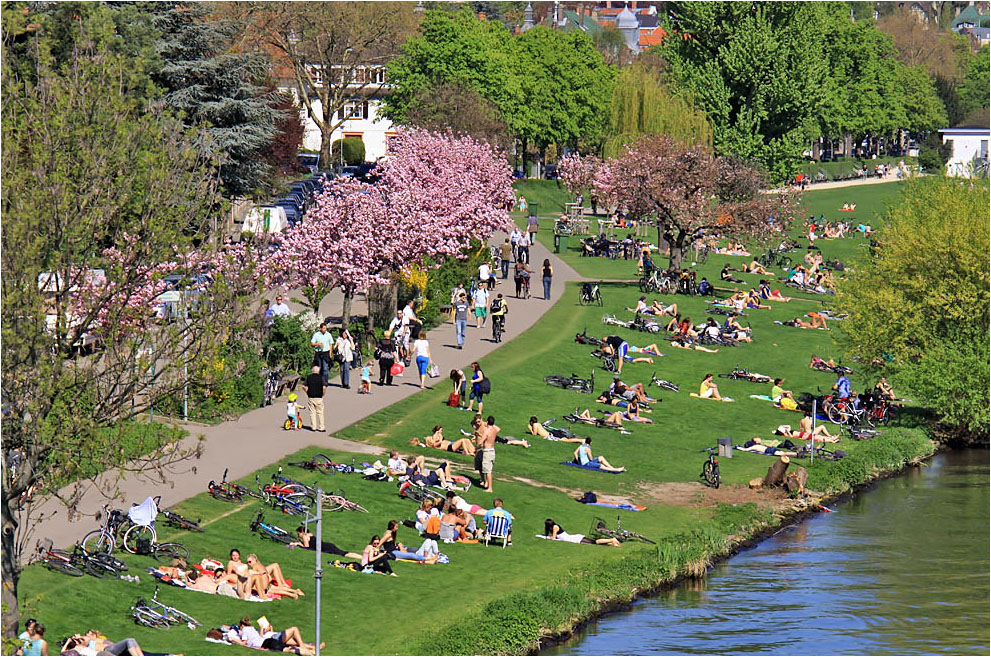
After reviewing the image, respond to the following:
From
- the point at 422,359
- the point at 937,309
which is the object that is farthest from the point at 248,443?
the point at 937,309

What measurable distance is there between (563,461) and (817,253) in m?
45.7

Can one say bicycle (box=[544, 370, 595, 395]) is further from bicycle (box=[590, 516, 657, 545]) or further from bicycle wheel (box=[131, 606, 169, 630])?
bicycle wheel (box=[131, 606, 169, 630])

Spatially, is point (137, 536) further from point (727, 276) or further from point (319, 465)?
point (727, 276)

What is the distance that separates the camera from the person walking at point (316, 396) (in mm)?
35438

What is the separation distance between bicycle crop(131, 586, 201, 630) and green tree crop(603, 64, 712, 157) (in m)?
58.0

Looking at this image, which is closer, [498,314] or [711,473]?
[711,473]

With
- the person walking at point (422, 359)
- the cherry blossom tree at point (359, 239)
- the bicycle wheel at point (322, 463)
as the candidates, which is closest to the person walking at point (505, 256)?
the cherry blossom tree at point (359, 239)

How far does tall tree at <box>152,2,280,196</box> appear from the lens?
63.6 metres

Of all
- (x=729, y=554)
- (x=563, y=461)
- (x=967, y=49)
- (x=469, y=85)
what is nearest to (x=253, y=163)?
(x=469, y=85)

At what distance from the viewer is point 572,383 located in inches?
1788

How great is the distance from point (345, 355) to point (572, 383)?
7844 millimetres

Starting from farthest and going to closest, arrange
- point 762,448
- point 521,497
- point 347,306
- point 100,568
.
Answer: point 347,306 → point 762,448 → point 521,497 → point 100,568

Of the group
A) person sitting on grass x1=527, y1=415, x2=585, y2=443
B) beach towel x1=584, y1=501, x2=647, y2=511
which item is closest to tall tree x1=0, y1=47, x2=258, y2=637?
beach towel x1=584, y1=501, x2=647, y2=511

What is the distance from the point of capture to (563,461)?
38.0m
